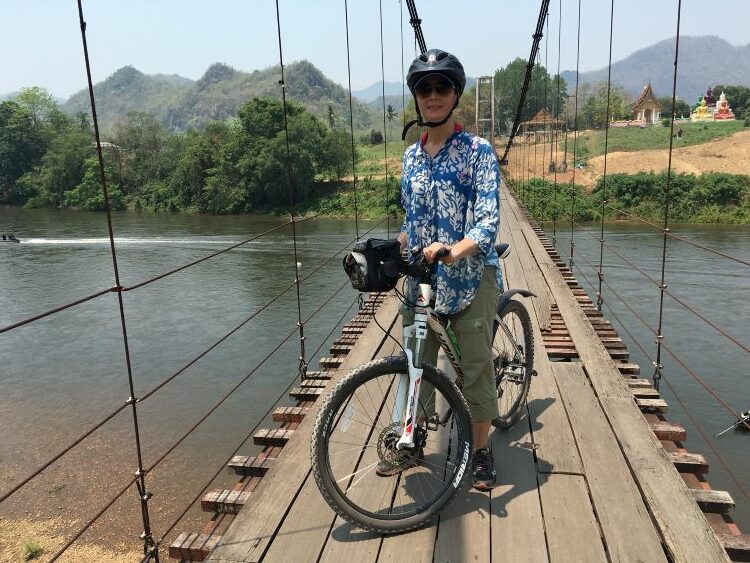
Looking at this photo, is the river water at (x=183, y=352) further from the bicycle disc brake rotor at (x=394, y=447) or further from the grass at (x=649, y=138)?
the grass at (x=649, y=138)

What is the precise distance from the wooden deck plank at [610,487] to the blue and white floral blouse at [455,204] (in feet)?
2.50

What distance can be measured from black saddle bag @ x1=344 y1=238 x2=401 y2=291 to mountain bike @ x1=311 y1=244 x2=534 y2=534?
6 cm

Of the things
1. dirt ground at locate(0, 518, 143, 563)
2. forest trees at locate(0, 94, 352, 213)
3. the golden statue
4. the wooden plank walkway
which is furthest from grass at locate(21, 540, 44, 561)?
the golden statue

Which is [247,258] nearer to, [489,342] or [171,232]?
[171,232]

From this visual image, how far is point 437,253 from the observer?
1.49m

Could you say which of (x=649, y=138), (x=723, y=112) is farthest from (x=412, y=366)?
(x=723, y=112)

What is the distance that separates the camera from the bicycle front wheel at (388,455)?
1.62m

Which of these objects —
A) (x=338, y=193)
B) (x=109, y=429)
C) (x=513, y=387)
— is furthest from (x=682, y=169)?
(x=513, y=387)

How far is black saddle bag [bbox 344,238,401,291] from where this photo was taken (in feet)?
5.22

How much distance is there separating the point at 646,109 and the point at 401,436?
56.5 m

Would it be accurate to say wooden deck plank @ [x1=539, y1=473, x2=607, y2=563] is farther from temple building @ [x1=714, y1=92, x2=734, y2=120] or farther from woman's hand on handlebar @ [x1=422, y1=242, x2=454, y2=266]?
temple building @ [x1=714, y1=92, x2=734, y2=120]

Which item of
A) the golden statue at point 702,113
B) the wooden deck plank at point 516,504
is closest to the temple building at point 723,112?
the golden statue at point 702,113

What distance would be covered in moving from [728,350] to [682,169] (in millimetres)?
19327

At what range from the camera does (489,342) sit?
5.94 ft
